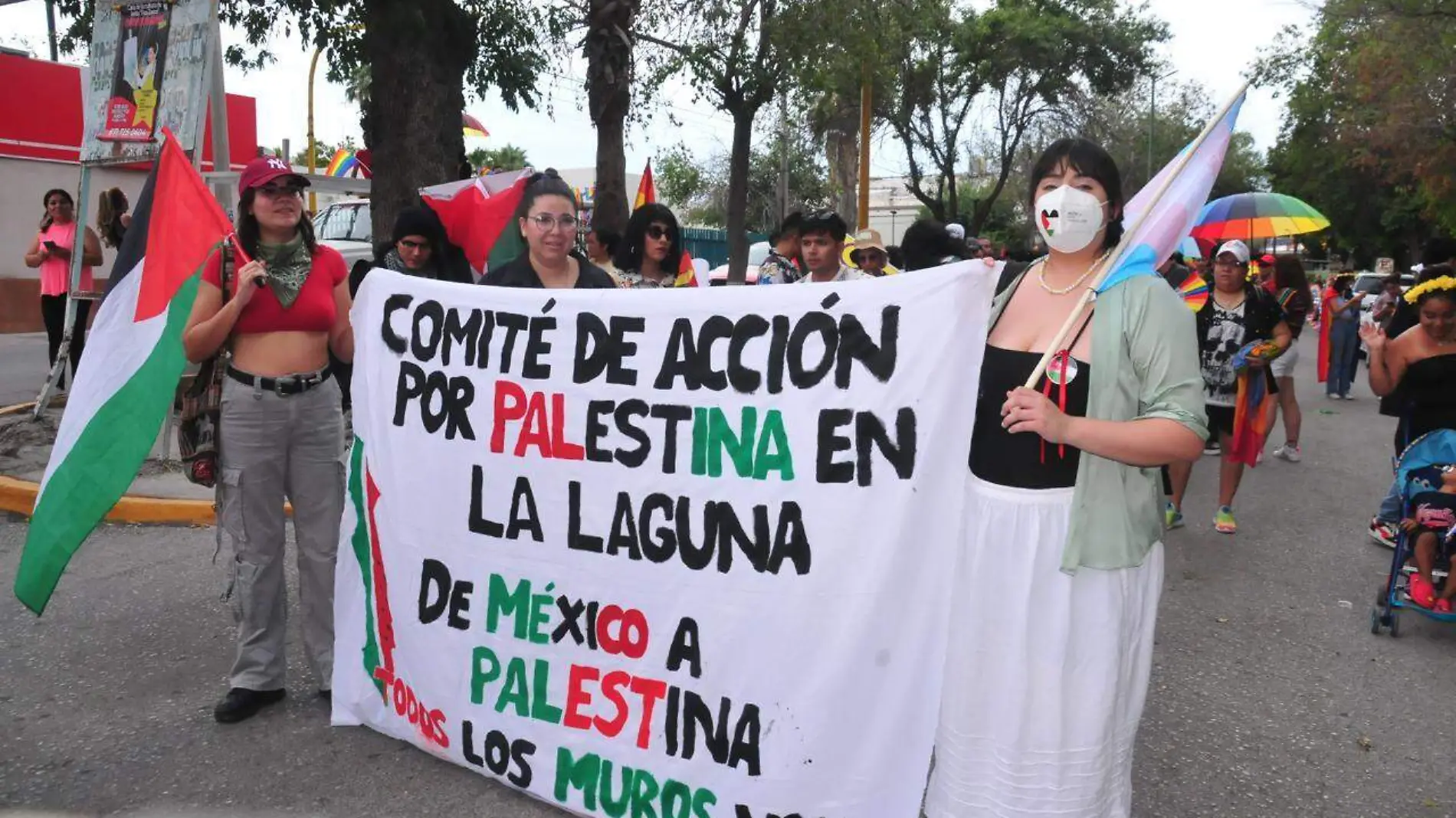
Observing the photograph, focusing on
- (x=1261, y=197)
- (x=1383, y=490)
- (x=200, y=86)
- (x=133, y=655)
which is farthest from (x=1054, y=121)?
(x=133, y=655)

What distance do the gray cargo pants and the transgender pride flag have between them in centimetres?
276

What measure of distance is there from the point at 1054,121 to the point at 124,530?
2891 cm

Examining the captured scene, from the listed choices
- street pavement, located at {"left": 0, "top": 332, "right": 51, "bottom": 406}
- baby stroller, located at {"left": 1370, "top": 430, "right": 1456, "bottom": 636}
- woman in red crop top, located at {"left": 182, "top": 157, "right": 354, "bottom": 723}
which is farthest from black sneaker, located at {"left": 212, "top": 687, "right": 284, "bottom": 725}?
street pavement, located at {"left": 0, "top": 332, "right": 51, "bottom": 406}

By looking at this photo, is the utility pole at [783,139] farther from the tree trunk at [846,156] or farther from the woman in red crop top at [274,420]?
the woman in red crop top at [274,420]

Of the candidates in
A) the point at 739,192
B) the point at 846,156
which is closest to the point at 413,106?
the point at 739,192

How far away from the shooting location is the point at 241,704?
12.6ft

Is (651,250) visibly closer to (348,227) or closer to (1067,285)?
(1067,285)

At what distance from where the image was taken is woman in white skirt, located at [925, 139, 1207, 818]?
227 cm

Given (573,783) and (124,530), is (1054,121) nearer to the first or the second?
(124,530)

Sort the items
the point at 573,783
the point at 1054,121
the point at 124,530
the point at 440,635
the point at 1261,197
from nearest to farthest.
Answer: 1. the point at 573,783
2. the point at 440,635
3. the point at 124,530
4. the point at 1261,197
5. the point at 1054,121

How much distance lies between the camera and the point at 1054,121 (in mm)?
31062

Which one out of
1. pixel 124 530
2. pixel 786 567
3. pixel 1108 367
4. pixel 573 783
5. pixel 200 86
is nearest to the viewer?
pixel 1108 367

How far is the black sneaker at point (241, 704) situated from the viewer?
383 cm

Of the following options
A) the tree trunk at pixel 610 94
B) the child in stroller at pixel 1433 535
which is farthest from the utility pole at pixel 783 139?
the child in stroller at pixel 1433 535
